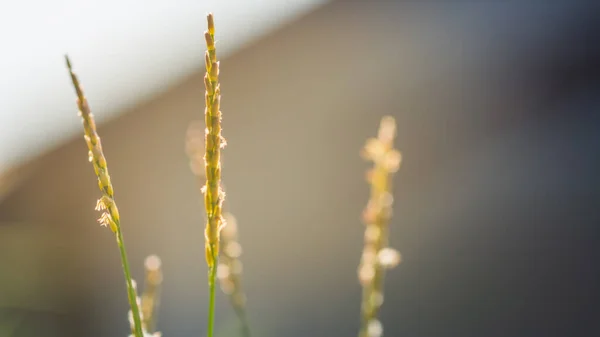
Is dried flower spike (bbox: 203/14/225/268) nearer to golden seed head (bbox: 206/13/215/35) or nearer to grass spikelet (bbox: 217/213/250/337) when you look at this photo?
golden seed head (bbox: 206/13/215/35)

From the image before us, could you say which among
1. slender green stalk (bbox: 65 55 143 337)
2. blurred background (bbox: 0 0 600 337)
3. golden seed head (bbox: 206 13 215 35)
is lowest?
slender green stalk (bbox: 65 55 143 337)

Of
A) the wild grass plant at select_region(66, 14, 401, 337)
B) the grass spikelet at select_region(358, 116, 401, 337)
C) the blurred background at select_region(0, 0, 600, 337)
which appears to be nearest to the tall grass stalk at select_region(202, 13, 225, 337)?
the wild grass plant at select_region(66, 14, 401, 337)

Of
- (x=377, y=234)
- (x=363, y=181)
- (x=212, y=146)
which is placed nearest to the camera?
(x=212, y=146)

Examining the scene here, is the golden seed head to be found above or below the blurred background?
below

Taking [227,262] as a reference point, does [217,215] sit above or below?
below

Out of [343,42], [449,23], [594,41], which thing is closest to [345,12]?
[343,42]

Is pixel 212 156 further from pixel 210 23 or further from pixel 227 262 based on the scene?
pixel 227 262

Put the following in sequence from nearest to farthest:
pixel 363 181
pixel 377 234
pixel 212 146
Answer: pixel 212 146 < pixel 377 234 < pixel 363 181

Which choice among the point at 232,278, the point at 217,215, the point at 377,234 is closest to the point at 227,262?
the point at 232,278

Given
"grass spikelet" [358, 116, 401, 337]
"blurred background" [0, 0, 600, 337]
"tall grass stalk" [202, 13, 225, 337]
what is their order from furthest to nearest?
1. "blurred background" [0, 0, 600, 337]
2. "grass spikelet" [358, 116, 401, 337]
3. "tall grass stalk" [202, 13, 225, 337]
